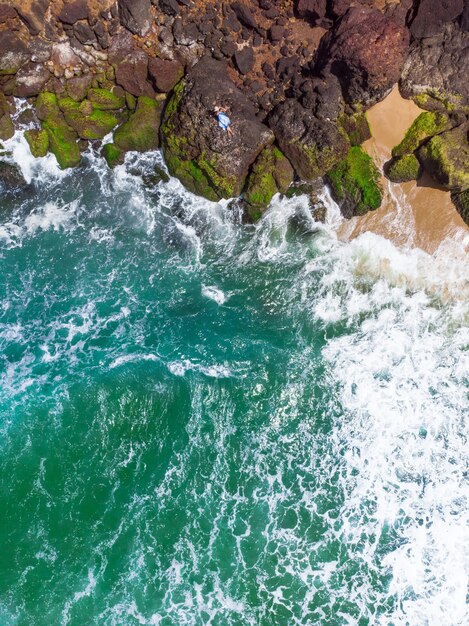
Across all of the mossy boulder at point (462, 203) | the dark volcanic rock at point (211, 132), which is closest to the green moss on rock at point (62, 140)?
the dark volcanic rock at point (211, 132)

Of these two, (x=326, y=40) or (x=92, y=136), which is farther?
(x=92, y=136)

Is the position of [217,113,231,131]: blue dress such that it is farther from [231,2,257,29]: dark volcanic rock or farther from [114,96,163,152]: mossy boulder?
[231,2,257,29]: dark volcanic rock

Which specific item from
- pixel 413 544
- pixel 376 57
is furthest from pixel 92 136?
pixel 413 544

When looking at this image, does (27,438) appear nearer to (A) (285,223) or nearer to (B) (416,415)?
(A) (285,223)

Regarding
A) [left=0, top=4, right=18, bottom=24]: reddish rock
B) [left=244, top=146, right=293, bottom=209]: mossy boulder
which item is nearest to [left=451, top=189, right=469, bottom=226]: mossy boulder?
[left=244, top=146, right=293, bottom=209]: mossy boulder

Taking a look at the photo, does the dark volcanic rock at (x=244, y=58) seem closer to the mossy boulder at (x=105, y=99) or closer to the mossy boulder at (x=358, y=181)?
the mossy boulder at (x=105, y=99)
